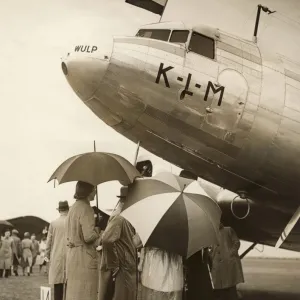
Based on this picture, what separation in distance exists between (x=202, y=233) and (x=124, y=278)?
25.1 inches

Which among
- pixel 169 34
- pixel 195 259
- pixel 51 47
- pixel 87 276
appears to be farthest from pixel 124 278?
pixel 51 47

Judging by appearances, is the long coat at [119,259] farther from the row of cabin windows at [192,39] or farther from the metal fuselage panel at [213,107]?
the row of cabin windows at [192,39]

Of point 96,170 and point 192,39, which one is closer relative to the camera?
point 96,170

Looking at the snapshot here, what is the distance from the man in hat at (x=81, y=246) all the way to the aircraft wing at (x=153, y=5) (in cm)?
205

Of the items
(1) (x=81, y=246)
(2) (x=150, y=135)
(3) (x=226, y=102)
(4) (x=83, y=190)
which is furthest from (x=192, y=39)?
(1) (x=81, y=246)

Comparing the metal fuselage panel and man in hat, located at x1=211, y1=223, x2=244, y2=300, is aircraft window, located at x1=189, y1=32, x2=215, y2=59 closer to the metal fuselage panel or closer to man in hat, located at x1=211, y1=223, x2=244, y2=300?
the metal fuselage panel

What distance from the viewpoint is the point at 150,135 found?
4.16 metres

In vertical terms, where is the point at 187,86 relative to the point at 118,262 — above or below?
above

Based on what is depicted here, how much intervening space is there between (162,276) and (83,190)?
2.53ft

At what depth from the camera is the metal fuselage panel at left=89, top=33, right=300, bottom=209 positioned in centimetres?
395

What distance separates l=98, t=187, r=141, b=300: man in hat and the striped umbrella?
0.76 feet

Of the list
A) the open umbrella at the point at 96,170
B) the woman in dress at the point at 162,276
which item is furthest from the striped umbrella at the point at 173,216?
the open umbrella at the point at 96,170

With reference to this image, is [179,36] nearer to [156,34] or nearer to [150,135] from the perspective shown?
[156,34]

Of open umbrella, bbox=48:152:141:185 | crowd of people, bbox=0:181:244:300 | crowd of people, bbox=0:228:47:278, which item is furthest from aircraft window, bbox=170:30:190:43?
crowd of people, bbox=0:228:47:278
